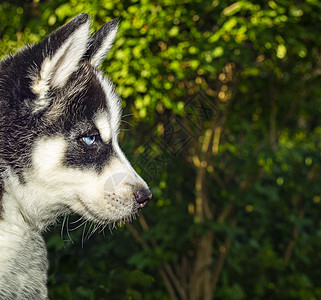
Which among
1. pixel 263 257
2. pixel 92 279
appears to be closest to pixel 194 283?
pixel 263 257

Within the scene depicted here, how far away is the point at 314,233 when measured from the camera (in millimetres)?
5602

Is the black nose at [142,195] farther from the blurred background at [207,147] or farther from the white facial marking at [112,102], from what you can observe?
the blurred background at [207,147]

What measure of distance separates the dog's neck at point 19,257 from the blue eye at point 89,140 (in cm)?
41

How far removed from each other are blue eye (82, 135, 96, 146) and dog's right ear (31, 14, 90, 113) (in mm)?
233

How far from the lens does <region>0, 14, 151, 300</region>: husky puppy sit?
2195 millimetres

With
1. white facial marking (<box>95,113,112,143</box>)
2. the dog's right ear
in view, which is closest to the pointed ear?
the dog's right ear

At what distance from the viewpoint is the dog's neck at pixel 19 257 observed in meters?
2.18

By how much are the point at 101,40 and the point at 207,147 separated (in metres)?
2.66

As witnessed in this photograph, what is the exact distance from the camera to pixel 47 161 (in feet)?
7.35

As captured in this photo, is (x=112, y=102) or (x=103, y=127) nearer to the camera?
(x=103, y=127)

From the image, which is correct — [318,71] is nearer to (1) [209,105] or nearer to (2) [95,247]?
(1) [209,105]

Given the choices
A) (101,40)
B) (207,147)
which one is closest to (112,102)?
(101,40)

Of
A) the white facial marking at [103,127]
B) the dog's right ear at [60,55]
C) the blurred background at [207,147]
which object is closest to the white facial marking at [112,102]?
the white facial marking at [103,127]

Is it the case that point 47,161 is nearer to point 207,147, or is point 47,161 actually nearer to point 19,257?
point 19,257
